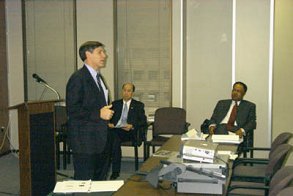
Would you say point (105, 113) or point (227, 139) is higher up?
point (105, 113)

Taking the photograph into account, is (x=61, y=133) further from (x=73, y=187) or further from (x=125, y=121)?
(x=73, y=187)

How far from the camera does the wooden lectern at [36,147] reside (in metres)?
3.62

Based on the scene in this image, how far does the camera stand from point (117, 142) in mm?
5492

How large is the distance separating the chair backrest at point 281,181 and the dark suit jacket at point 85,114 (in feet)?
5.00

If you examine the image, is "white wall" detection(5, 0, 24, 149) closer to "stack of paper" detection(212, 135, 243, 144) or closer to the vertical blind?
the vertical blind

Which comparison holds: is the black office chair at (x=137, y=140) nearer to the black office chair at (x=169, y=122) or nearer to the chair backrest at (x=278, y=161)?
the black office chair at (x=169, y=122)

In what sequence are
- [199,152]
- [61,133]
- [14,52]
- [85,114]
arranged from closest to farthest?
[199,152]
[85,114]
[61,133]
[14,52]

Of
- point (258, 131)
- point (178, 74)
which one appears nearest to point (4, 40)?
point (178, 74)

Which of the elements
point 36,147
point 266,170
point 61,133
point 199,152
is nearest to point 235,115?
point 266,170

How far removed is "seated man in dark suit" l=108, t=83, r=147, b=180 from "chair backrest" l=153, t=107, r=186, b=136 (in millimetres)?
252

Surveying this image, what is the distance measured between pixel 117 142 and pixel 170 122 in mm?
893

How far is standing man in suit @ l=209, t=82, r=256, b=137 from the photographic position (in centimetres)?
547

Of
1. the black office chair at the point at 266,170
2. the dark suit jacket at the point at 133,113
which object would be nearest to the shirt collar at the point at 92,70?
the black office chair at the point at 266,170

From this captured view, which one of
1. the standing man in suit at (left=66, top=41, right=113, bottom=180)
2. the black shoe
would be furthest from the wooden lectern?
the black shoe
